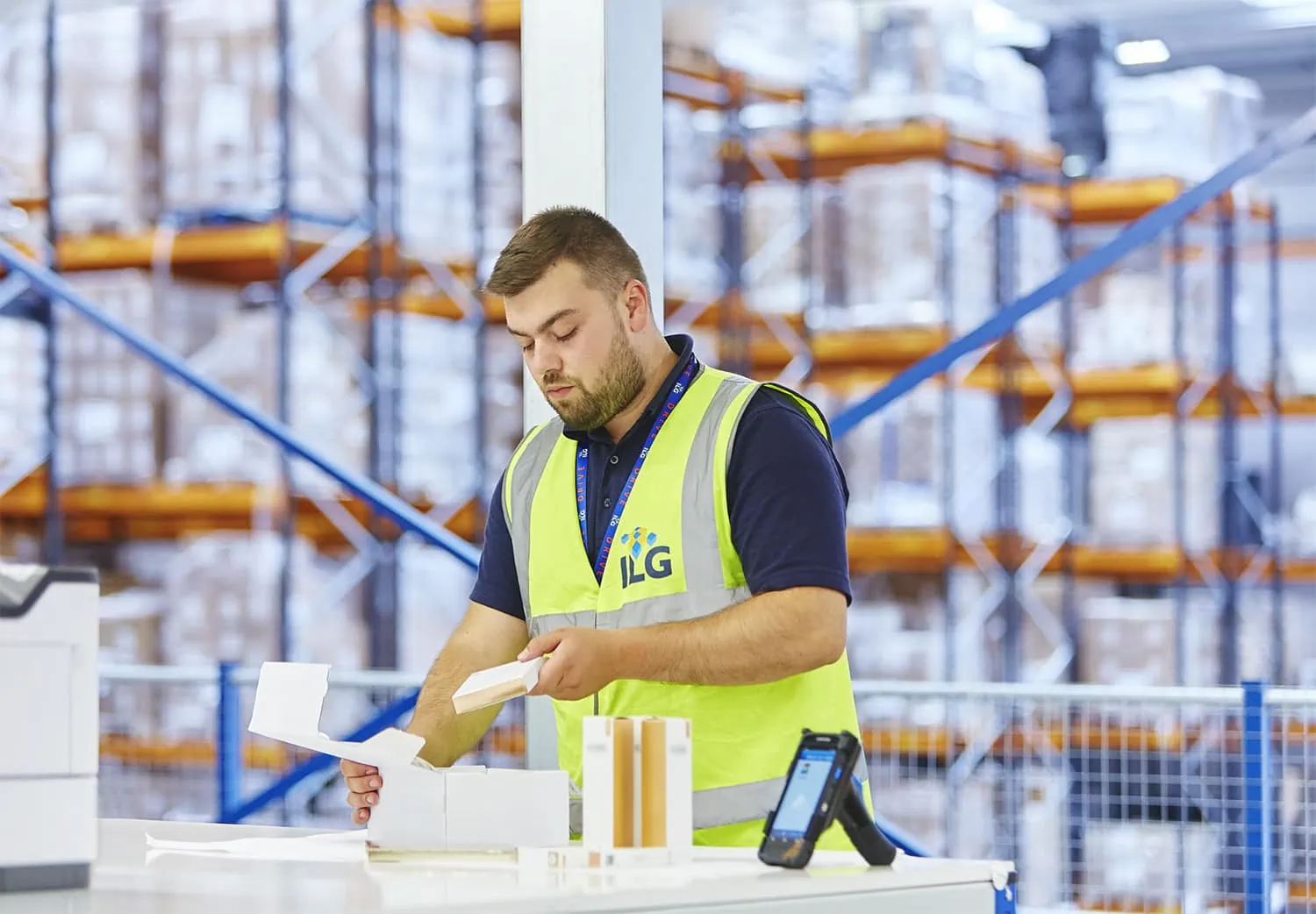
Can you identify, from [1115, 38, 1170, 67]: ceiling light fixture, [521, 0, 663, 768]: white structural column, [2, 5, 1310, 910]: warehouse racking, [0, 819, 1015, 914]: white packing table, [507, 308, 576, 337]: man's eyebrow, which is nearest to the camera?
[0, 819, 1015, 914]: white packing table

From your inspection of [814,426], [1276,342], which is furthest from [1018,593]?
[814,426]

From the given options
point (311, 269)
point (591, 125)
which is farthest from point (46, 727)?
point (311, 269)

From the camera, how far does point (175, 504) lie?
7.35 m

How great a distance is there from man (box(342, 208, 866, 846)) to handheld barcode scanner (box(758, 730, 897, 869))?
1.43 feet

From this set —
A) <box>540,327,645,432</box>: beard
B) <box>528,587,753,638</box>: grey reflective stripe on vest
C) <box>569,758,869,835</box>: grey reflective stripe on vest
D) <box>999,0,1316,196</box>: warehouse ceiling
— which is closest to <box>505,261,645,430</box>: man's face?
<box>540,327,645,432</box>: beard

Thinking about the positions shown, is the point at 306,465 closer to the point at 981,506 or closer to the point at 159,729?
the point at 159,729

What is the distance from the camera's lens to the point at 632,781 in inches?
83.4

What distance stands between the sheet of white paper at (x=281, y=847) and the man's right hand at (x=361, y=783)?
5 centimetres

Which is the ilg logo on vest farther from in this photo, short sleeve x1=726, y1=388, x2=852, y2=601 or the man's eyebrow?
the man's eyebrow

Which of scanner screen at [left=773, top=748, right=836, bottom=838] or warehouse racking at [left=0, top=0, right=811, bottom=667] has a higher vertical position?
warehouse racking at [left=0, top=0, right=811, bottom=667]

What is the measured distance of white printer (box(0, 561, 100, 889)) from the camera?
193 centimetres

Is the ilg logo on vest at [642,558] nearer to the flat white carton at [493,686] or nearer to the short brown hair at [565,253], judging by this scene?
the short brown hair at [565,253]

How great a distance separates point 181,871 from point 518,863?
375mm

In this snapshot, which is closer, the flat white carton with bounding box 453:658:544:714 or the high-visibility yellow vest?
the flat white carton with bounding box 453:658:544:714
